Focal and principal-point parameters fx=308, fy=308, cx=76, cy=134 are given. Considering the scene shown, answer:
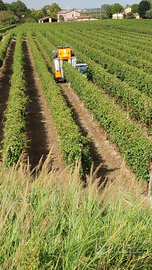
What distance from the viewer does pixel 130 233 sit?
3.08m

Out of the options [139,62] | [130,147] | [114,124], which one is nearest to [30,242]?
[130,147]

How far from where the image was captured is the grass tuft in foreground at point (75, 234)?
112 inches

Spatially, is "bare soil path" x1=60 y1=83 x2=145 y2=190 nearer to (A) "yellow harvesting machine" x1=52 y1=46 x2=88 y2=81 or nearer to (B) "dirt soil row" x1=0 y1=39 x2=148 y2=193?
(B) "dirt soil row" x1=0 y1=39 x2=148 y2=193

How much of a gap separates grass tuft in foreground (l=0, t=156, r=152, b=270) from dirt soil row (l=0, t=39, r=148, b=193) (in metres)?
4.12

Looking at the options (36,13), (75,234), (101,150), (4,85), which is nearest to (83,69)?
(4,85)

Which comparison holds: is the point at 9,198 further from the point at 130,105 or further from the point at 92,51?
the point at 92,51

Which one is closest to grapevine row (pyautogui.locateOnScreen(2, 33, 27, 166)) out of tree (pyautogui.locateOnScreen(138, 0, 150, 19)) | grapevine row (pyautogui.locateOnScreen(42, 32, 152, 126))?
grapevine row (pyautogui.locateOnScreen(42, 32, 152, 126))

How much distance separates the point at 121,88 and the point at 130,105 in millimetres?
1769

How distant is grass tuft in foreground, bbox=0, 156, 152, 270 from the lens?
9.31 feet

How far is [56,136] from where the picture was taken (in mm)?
13797

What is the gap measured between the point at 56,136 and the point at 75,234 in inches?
426

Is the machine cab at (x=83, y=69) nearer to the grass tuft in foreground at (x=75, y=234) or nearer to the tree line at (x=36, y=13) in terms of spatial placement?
the grass tuft in foreground at (x=75, y=234)

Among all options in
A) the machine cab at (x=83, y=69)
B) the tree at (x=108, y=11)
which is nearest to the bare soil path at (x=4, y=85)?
the machine cab at (x=83, y=69)

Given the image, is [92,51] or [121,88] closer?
[121,88]
